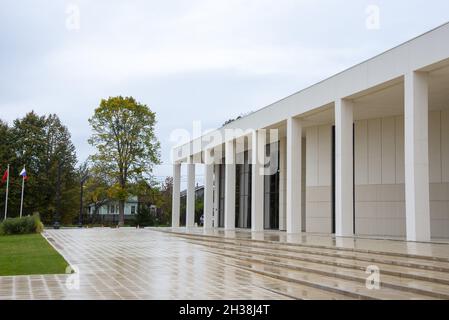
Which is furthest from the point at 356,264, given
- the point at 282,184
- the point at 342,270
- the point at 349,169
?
the point at 282,184

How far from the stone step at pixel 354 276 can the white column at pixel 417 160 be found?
5316 mm

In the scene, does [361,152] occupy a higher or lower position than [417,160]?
higher

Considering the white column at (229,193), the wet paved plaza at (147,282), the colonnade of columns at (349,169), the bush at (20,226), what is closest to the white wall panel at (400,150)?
the colonnade of columns at (349,169)

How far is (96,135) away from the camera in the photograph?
42.7m

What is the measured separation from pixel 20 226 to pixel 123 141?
1686cm

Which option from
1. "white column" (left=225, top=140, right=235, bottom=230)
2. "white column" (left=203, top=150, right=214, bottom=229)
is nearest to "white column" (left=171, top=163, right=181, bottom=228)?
"white column" (left=203, top=150, right=214, bottom=229)

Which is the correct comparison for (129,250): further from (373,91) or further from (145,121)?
(145,121)

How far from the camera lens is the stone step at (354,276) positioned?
23.3 ft

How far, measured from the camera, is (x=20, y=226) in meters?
27.0

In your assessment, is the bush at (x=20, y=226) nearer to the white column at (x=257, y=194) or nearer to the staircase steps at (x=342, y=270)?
the white column at (x=257, y=194)

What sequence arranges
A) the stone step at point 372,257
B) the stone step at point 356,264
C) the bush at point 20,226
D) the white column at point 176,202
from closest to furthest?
the stone step at point 356,264 < the stone step at point 372,257 < the bush at point 20,226 < the white column at point 176,202

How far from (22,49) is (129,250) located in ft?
23.7

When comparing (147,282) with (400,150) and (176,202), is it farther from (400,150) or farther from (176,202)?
(176,202)
